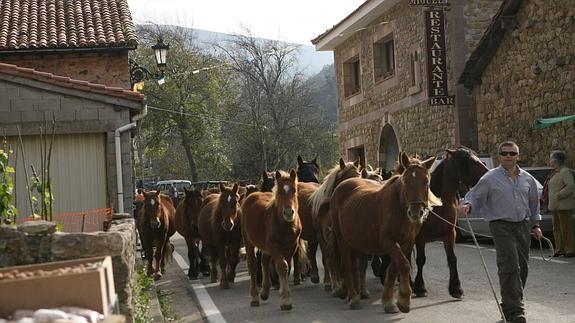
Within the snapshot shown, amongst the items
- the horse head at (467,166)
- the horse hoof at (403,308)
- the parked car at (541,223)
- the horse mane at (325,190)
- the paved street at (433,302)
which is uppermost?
the horse head at (467,166)

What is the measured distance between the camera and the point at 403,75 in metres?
30.7

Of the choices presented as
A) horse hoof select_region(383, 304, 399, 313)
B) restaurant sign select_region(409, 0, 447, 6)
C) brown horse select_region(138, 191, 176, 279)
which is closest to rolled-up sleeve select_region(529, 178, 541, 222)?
horse hoof select_region(383, 304, 399, 313)

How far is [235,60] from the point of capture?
5494 centimetres

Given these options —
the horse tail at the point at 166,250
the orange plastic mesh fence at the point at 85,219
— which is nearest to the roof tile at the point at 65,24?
the orange plastic mesh fence at the point at 85,219

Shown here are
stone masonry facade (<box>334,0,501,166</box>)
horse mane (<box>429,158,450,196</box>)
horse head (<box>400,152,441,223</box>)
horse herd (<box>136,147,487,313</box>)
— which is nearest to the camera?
horse head (<box>400,152,441,223</box>)

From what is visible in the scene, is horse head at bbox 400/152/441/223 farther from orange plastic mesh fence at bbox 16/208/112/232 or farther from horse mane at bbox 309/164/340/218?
orange plastic mesh fence at bbox 16/208/112/232

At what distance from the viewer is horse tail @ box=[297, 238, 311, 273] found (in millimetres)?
13868

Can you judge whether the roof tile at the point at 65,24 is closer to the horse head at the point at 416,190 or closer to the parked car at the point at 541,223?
the parked car at the point at 541,223

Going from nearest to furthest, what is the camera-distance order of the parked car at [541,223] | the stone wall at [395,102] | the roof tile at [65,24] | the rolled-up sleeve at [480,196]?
the rolled-up sleeve at [480,196] < the parked car at [541,223] < the roof tile at [65,24] < the stone wall at [395,102]

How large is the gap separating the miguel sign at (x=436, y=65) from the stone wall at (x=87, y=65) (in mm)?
8519

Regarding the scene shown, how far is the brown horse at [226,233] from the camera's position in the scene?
47.5ft

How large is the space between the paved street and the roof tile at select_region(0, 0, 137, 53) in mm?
9941

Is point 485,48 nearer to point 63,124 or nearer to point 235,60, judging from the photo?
point 63,124

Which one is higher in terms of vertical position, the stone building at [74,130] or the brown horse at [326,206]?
the stone building at [74,130]
